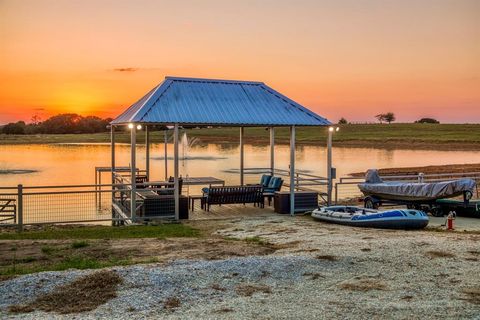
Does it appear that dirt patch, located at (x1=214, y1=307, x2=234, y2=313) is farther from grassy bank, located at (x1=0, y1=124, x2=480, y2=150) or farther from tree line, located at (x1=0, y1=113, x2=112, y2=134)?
tree line, located at (x1=0, y1=113, x2=112, y2=134)

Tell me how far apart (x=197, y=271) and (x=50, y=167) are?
34.2 metres

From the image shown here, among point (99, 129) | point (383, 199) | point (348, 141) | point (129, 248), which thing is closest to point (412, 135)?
point (348, 141)

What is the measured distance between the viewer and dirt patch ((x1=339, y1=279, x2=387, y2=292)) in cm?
765

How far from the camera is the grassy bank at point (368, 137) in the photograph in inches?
3344

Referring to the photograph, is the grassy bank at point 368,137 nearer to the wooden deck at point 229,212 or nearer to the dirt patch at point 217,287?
the wooden deck at point 229,212

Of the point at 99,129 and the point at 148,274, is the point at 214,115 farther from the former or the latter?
the point at 99,129

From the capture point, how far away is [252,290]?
759 cm

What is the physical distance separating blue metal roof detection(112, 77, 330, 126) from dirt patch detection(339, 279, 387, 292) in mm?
7833

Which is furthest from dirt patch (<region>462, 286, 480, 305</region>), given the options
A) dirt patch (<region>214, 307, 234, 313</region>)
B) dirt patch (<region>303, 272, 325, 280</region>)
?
dirt patch (<region>214, 307, 234, 313</region>)

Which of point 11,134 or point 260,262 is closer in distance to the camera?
point 260,262

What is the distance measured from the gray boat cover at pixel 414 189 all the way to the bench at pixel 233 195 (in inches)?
160

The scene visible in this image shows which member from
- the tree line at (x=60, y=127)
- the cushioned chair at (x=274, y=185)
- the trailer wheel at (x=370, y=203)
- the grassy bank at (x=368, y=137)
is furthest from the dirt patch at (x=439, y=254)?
the tree line at (x=60, y=127)

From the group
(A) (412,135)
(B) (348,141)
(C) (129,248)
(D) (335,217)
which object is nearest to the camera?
(C) (129,248)

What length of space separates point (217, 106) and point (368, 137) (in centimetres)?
8463
